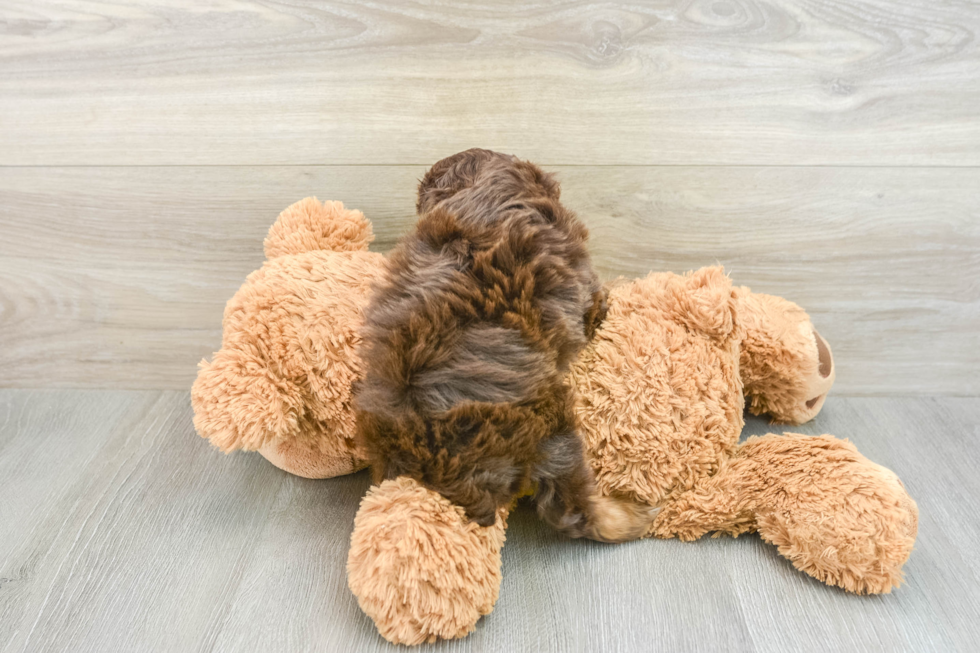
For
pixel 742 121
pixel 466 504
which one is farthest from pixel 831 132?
pixel 466 504

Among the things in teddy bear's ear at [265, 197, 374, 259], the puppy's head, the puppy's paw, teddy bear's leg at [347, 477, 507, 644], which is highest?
the puppy's head

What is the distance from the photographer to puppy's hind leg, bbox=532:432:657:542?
22.9 inches

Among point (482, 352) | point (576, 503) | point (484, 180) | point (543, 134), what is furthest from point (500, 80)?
point (576, 503)

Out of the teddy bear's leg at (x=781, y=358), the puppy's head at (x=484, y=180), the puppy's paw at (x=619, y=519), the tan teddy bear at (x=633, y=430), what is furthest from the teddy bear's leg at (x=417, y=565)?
the teddy bear's leg at (x=781, y=358)

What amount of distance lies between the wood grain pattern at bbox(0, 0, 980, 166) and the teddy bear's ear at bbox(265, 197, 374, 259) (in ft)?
0.26

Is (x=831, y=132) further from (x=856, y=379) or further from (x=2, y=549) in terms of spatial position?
(x=2, y=549)

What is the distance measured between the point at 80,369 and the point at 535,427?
0.75 meters

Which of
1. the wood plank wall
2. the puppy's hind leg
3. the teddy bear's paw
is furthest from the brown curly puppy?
the wood plank wall

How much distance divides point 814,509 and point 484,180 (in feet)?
1.43

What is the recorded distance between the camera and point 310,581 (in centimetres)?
63

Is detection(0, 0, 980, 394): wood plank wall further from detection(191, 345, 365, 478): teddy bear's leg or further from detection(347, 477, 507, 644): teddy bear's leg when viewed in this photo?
detection(347, 477, 507, 644): teddy bear's leg

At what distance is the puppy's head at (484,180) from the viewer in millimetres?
597

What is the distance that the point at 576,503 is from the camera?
606mm

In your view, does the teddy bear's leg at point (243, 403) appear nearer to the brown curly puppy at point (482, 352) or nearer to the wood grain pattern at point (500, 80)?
the brown curly puppy at point (482, 352)
